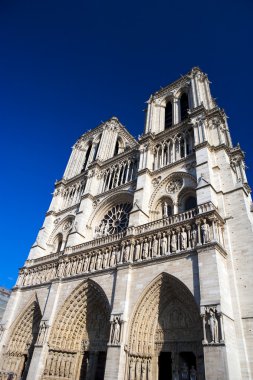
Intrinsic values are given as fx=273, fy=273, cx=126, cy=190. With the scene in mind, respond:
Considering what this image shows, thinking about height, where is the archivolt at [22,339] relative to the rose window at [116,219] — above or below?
below

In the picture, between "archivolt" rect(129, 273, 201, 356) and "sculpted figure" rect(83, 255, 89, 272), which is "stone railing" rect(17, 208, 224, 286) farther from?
"archivolt" rect(129, 273, 201, 356)

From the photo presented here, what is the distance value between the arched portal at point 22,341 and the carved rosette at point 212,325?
1090 cm

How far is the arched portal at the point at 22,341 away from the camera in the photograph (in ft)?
49.9

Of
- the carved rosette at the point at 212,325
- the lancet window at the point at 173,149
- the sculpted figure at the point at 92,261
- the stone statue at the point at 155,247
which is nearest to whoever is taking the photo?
the carved rosette at the point at 212,325

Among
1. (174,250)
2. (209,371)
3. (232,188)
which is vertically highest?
(232,188)

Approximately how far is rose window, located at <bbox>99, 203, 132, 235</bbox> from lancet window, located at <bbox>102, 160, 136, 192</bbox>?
1.82m

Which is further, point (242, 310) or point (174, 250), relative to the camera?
point (174, 250)

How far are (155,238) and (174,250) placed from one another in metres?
1.30

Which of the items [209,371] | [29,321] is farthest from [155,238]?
[29,321]

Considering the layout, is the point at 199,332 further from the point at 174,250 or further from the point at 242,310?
the point at 174,250

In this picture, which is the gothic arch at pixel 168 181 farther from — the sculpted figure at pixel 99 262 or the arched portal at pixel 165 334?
the arched portal at pixel 165 334

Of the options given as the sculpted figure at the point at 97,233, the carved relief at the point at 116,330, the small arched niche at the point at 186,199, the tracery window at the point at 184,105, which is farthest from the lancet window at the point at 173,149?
the carved relief at the point at 116,330

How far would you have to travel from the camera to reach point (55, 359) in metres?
13.2

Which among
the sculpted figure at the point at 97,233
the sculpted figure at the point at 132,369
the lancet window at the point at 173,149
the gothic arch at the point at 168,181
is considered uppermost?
the lancet window at the point at 173,149
